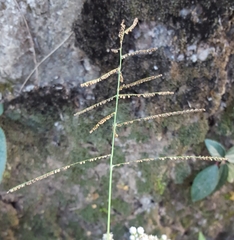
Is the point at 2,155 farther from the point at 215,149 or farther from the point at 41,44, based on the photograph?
the point at 215,149

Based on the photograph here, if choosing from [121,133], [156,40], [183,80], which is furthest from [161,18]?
[121,133]

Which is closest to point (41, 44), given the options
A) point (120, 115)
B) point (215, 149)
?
point (120, 115)

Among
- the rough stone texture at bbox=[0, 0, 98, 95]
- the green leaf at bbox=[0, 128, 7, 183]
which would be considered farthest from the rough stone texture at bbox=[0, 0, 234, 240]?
the green leaf at bbox=[0, 128, 7, 183]

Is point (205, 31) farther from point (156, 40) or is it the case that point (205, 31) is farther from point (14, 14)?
point (14, 14)

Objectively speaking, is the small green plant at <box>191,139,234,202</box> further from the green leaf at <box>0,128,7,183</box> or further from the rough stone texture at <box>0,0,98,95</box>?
the green leaf at <box>0,128,7,183</box>

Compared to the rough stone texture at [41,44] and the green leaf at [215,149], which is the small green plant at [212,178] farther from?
the rough stone texture at [41,44]

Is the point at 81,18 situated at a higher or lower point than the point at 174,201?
higher

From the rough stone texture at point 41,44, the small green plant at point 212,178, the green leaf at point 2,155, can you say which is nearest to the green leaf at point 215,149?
the small green plant at point 212,178

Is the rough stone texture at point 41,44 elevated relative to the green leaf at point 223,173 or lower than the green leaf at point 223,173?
elevated
